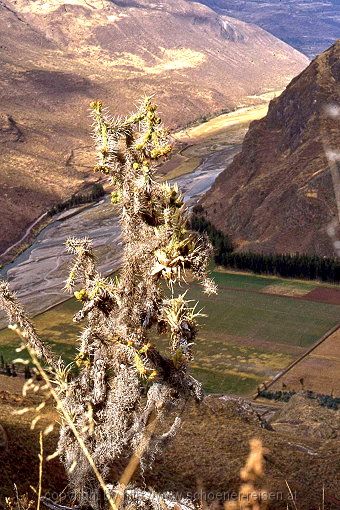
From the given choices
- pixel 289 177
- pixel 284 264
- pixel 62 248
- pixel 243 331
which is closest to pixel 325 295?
pixel 284 264

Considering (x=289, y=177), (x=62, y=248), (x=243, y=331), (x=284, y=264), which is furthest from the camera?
(x=62, y=248)

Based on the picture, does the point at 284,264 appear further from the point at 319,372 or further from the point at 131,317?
the point at 131,317

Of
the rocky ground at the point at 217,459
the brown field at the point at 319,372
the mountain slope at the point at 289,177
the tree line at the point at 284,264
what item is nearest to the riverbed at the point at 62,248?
the mountain slope at the point at 289,177

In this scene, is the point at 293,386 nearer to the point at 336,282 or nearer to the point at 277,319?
the point at 277,319

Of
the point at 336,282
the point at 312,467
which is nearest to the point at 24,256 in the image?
the point at 336,282

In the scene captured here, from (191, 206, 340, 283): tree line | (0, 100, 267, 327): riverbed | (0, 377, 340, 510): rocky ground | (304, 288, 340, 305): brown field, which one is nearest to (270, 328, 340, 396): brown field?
(304, 288, 340, 305): brown field

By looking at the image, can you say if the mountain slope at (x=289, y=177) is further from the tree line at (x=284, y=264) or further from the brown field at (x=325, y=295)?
the brown field at (x=325, y=295)
